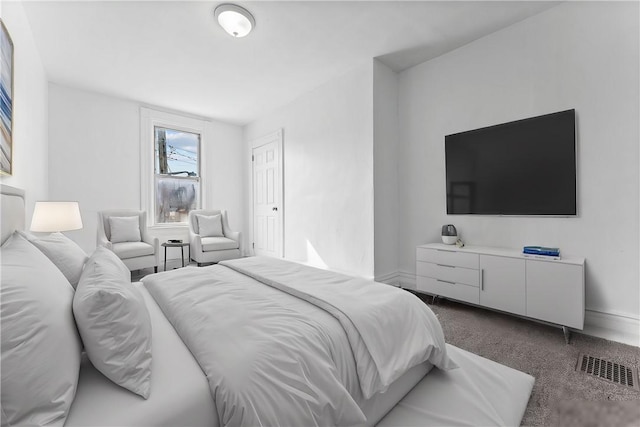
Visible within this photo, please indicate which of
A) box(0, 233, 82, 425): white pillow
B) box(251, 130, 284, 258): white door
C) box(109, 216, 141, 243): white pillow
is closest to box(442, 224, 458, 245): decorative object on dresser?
box(251, 130, 284, 258): white door

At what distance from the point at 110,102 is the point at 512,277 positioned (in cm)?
558

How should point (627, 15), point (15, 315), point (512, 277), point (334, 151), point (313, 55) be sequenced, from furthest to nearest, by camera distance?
point (334, 151), point (313, 55), point (512, 277), point (627, 15), point (15, 315)

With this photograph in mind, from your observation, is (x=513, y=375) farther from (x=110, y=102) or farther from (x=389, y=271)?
(x=110, y=102)

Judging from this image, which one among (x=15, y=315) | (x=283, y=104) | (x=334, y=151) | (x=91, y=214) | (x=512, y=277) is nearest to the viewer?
(x=15, y=315)

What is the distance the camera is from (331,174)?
3.77 meters

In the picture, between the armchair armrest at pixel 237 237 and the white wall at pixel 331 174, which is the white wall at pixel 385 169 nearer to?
the white wall at pixel 331 174

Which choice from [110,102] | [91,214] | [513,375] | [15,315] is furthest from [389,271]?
[110,102]

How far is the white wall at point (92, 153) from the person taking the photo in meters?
3.81

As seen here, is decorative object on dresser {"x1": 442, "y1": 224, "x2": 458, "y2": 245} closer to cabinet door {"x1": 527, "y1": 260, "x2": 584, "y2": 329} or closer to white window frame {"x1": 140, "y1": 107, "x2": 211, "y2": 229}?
cabinet door {"x1": 527, "y1": 260, "x2": 584, "y2": 329}

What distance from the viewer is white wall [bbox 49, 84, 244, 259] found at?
3.81 metres

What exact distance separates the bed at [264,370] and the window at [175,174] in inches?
126

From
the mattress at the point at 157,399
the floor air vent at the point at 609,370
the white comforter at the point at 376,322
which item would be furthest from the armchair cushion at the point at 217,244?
the floor air vent at the point at 609,370

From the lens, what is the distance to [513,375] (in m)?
1.55

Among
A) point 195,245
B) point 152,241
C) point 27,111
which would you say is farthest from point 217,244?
point 27,111
